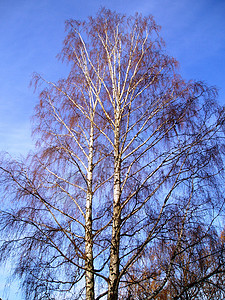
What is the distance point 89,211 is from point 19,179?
4.54 feet

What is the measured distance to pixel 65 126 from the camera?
5.74 metres

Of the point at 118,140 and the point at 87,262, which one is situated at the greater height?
the point at 118,140

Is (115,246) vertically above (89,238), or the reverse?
(89,238)

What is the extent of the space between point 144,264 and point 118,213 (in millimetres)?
765

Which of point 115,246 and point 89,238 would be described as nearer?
point 115,246

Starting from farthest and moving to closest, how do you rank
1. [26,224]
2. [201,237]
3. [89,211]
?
[89,211] < [26,224] < [201,237]

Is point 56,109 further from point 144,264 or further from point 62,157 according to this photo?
point 144,264

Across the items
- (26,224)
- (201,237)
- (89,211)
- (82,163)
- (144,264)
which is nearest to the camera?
(201,237)

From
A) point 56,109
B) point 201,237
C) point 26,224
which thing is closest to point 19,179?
point 26,224

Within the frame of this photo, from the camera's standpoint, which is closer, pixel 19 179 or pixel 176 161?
pixel 176 161

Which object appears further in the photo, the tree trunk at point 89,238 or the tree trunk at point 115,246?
the tree trunk at point 89,238

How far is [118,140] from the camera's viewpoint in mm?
4598

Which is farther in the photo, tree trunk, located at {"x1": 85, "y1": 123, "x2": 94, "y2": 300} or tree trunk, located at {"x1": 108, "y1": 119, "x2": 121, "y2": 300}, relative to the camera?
tree trunk, located at {"x1": 85, "y1": 123, "x2": 94, "y2": 300}

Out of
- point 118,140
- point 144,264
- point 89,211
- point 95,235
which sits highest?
point 118,140
